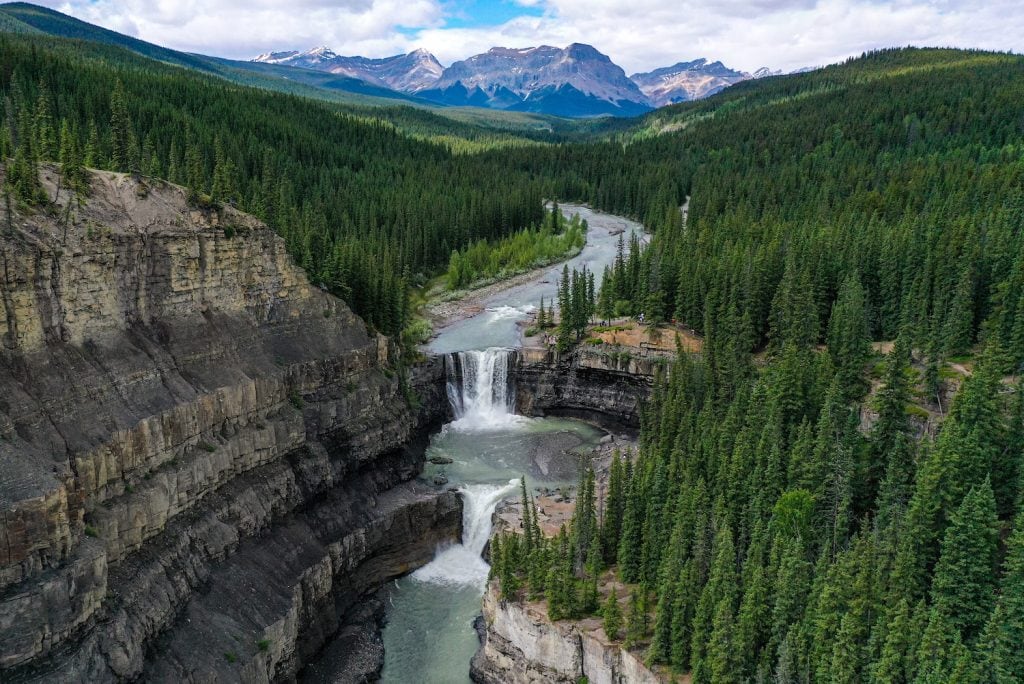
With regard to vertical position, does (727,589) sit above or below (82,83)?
below

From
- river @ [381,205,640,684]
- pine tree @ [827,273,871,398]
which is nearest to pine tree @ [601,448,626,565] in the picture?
river @ [381,205,640,684]

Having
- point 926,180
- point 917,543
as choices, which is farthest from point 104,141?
point 926,180

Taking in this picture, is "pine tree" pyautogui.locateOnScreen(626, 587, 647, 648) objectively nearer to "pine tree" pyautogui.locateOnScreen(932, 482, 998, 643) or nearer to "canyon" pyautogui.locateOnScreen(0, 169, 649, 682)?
"pine tree" pyautogui.locateOnScreen(932, 482, 998, 643)

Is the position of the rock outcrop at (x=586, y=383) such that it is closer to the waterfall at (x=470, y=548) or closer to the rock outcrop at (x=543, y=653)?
the waterfall at (x=470, y=548)

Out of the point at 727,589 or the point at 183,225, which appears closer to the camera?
the point at 727,589

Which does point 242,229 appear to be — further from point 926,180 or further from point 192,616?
point 926,180

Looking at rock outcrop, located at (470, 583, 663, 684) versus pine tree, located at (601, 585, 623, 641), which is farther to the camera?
pine tree, located at (601, 585, 623, 641)
